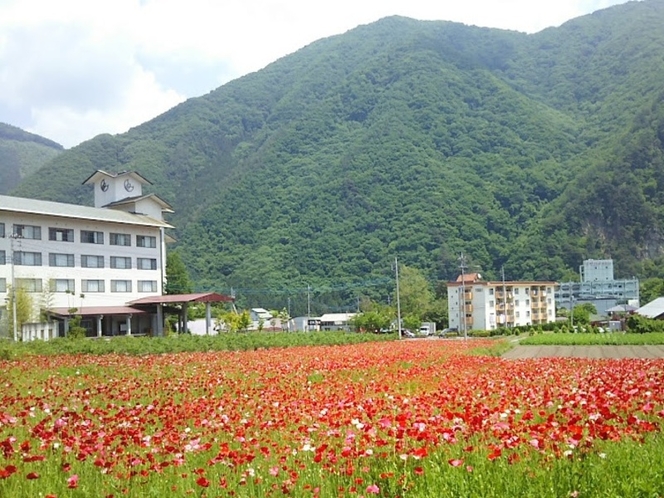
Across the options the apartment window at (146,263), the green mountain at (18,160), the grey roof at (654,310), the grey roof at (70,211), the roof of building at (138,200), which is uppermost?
the green mountain at (18,160)

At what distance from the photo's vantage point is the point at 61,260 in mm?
48094

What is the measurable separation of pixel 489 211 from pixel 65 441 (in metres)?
112

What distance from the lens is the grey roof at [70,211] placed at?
45.6 m

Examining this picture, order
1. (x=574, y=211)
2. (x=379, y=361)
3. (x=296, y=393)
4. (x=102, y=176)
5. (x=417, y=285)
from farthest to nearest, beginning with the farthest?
(x=574, y=211)
(x=417, y=285)
(x=102, y=176)
(x=379, y=361)
(x=296, y=393)

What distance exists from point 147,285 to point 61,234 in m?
8.86

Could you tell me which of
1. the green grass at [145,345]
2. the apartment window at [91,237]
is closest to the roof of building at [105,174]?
the apartment window at [91,237]

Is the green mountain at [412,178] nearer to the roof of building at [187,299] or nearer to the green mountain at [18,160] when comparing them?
the green mountain at [18,160]

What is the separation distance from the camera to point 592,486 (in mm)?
4863

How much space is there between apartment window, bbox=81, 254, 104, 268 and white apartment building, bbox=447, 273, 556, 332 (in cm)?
4886

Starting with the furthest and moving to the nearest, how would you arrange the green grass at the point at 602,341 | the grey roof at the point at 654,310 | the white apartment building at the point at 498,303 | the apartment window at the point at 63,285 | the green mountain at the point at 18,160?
the green mountain at the point at 18,160 < the white apartment building at the point at 498,303 < the grey roof at the point at 654,310 < the apartment window at the point at 63,285 < the green grass at the point at 602,341

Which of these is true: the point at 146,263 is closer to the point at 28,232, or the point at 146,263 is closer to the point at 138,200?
the point at 138,200

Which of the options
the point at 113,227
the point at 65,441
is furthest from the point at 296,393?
the point at 113,227

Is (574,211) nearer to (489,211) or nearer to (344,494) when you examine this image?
(489,211)

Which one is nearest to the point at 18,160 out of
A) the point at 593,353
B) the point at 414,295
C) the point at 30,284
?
the point at 414,295
